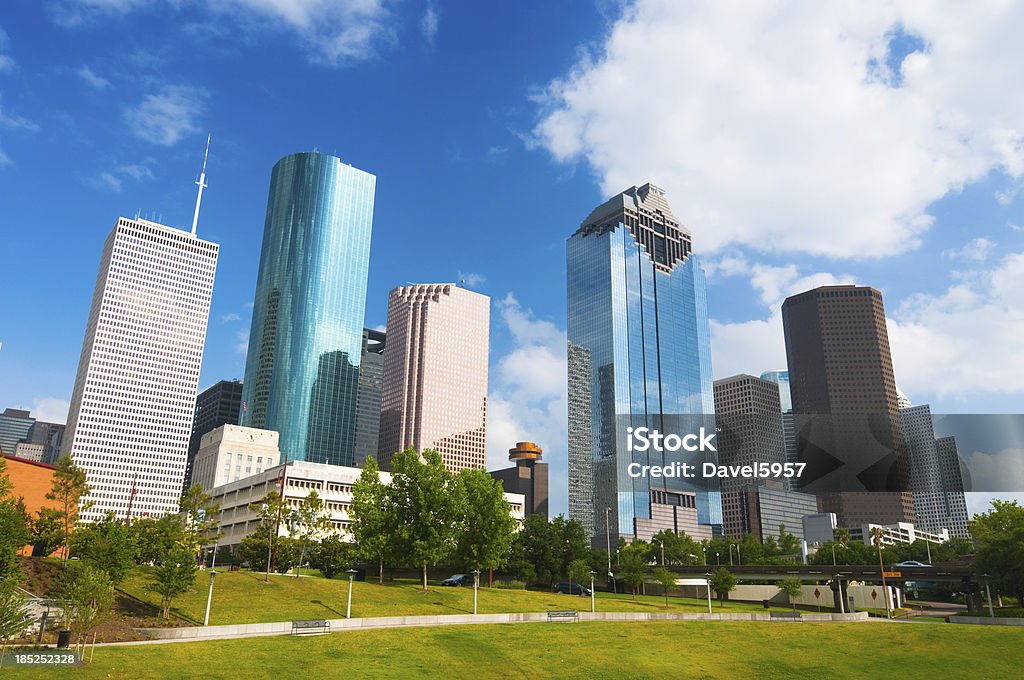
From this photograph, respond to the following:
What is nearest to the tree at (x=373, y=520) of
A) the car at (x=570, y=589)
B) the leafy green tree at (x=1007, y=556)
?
the car at (x=570, y=589)

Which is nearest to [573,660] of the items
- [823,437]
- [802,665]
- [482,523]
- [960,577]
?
[802,665]

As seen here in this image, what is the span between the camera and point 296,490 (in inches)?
6122

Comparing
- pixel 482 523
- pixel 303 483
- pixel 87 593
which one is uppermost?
pixel 303 483

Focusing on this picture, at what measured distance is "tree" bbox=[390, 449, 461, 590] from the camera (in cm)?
8369

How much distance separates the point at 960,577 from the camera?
94250 millimetres

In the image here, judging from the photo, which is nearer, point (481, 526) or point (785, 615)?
point (785, 615)

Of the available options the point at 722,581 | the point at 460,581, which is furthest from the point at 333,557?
the point at 722,581

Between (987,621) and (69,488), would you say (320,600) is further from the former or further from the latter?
(987,621)

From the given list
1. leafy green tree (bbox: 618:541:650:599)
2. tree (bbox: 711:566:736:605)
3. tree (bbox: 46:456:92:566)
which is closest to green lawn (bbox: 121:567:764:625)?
tree (bbox: 711:566:736:605)

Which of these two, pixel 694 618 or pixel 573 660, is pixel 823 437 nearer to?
pixel 694 618

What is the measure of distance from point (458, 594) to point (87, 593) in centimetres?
4097

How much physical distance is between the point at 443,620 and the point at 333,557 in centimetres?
3307

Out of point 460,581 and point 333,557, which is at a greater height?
point 333,557

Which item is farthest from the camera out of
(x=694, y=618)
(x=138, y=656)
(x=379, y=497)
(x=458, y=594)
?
(x=379, y=497)
